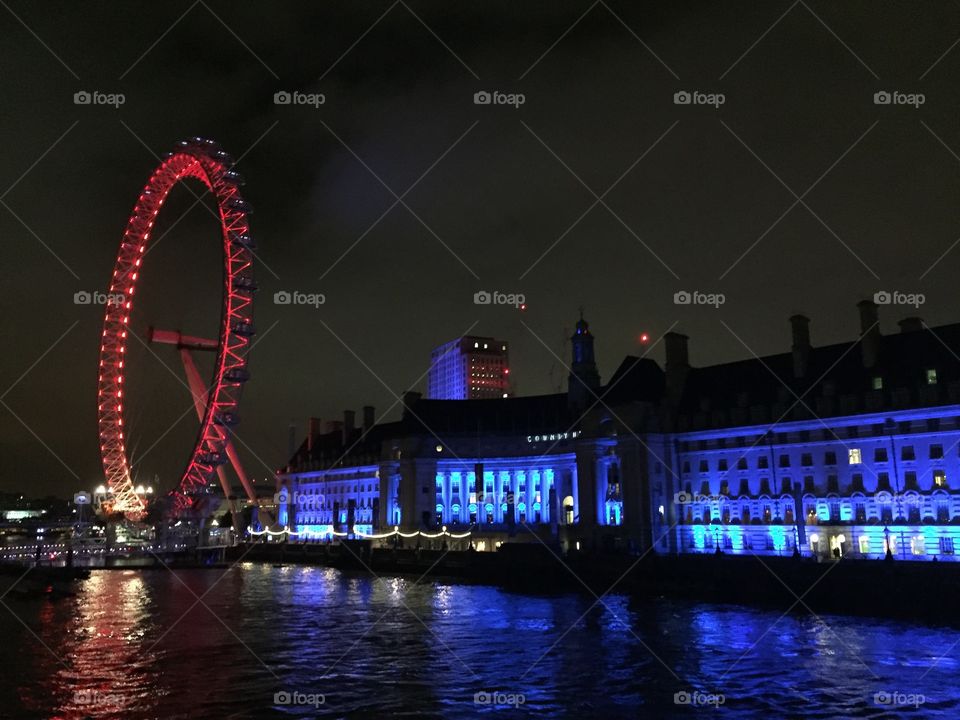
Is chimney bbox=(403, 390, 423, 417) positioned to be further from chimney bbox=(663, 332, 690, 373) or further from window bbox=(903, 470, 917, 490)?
window bbox=(903, 470, 917, 490)

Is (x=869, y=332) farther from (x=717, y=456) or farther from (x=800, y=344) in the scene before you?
(x=717, y=456)

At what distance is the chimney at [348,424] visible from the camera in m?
145

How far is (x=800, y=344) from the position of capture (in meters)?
79.6

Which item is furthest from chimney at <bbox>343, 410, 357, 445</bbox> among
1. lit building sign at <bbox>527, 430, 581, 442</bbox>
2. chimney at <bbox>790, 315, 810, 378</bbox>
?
chimney at <bbox>790, 315, 810, 378</bbox>

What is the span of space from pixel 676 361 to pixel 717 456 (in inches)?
532

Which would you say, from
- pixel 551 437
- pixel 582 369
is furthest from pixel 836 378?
pixel 551 437

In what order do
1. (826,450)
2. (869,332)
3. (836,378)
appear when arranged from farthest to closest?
(836,378), (869,332), (826,450)

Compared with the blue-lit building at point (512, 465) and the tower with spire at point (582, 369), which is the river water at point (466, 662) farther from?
the tower with spire at point (582, 369)

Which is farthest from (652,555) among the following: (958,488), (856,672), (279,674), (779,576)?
(279,674)

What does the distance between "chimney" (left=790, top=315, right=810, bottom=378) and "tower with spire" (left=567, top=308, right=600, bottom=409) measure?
102 feet

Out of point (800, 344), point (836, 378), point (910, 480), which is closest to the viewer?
point (910, 480)

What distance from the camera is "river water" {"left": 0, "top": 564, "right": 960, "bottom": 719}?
2777 cm

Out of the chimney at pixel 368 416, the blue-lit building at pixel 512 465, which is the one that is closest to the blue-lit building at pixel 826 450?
the blue-lit building at pixel 512 465

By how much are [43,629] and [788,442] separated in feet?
194
